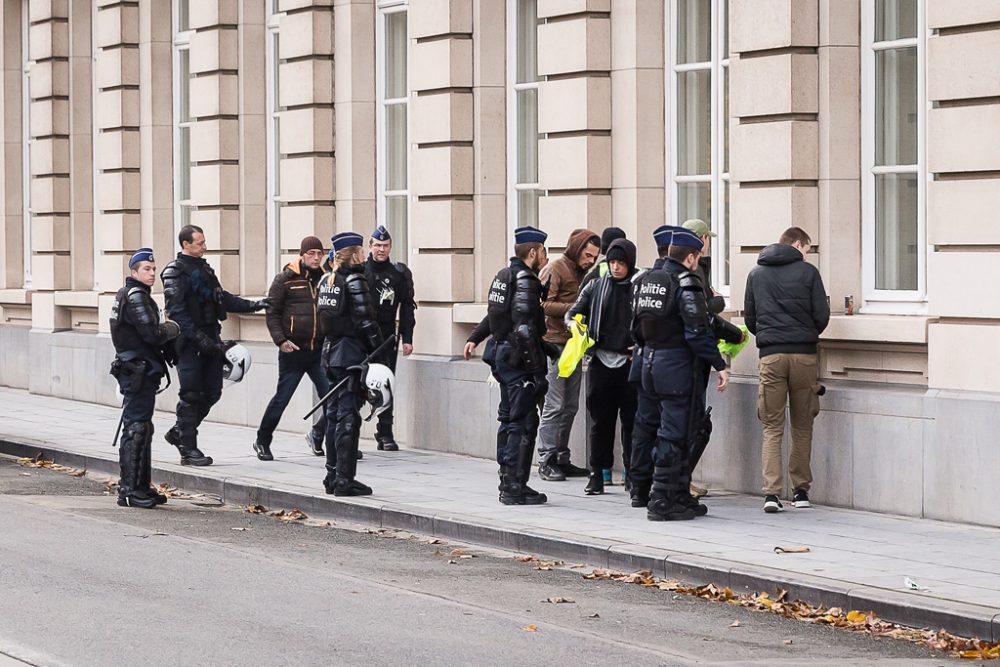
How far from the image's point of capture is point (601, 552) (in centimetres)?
1052

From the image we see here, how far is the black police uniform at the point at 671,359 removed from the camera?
37.4ft

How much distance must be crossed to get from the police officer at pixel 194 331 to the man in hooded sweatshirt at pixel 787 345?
4944 millimetres

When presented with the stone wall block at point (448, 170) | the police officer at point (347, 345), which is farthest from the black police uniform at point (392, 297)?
the police officer at point (347, 345)

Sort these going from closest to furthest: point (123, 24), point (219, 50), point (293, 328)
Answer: point (293, 328) → point (219, 50) → point (123, 24)

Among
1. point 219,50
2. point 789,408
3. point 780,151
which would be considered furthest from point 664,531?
point 219,50

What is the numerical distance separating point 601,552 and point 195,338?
17.6ft

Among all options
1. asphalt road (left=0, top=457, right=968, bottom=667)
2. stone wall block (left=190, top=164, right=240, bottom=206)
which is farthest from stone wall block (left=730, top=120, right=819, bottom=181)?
stone wall block (left=190, top=164, right=240, bottom=206)

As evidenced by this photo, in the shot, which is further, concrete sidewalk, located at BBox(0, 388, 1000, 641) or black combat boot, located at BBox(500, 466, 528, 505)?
black combat boot, located at BBox(500, 466, 528, 505)

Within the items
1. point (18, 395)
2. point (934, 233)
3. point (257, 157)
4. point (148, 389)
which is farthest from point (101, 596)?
point (18, 395)

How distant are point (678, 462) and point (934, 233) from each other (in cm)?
228

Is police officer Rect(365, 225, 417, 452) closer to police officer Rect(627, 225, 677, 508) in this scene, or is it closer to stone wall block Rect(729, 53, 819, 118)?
police officer Rect(627, 225, 677, 508)

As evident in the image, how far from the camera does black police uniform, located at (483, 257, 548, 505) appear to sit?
40.1ft

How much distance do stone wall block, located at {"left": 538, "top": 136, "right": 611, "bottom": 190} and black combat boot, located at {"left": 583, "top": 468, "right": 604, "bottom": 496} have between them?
8.97ft

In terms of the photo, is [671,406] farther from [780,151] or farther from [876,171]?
[876,171]
